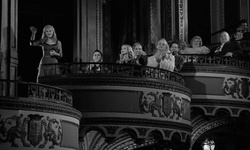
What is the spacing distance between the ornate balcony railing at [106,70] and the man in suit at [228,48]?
11.1 feet

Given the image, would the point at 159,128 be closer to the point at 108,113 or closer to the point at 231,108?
the point at 108,113

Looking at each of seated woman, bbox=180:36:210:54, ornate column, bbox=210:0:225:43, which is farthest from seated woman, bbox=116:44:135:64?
ornate column, bbox=210:0:225:43

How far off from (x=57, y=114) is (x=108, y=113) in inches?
87.8

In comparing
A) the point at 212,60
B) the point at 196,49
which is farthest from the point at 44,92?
the point at 196,49

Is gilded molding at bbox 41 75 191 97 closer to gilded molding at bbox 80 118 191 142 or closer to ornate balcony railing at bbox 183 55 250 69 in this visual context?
gilded molding at bbox 80 118 191 142

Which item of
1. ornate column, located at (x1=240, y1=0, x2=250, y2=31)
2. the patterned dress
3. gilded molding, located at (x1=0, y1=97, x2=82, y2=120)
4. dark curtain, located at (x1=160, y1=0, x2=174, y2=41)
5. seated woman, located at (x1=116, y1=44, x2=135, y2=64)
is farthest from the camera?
ornate column, located at (x1=240, y1=0, x2=250, y2=31)

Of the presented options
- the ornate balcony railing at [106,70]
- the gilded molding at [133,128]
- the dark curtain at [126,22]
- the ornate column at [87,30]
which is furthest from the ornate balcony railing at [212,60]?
the dark curtain at [126,22]

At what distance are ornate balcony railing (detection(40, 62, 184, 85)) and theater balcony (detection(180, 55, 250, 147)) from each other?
2000 millimetres

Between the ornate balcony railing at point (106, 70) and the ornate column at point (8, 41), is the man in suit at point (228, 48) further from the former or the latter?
the ornate column at point (8, 41)

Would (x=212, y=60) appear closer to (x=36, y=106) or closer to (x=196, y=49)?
(x=196, y=49)

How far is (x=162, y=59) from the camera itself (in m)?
25.2

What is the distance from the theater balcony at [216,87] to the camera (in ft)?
87.2

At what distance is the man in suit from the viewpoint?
27.5 m

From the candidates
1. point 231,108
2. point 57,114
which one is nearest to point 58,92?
point 57,114
